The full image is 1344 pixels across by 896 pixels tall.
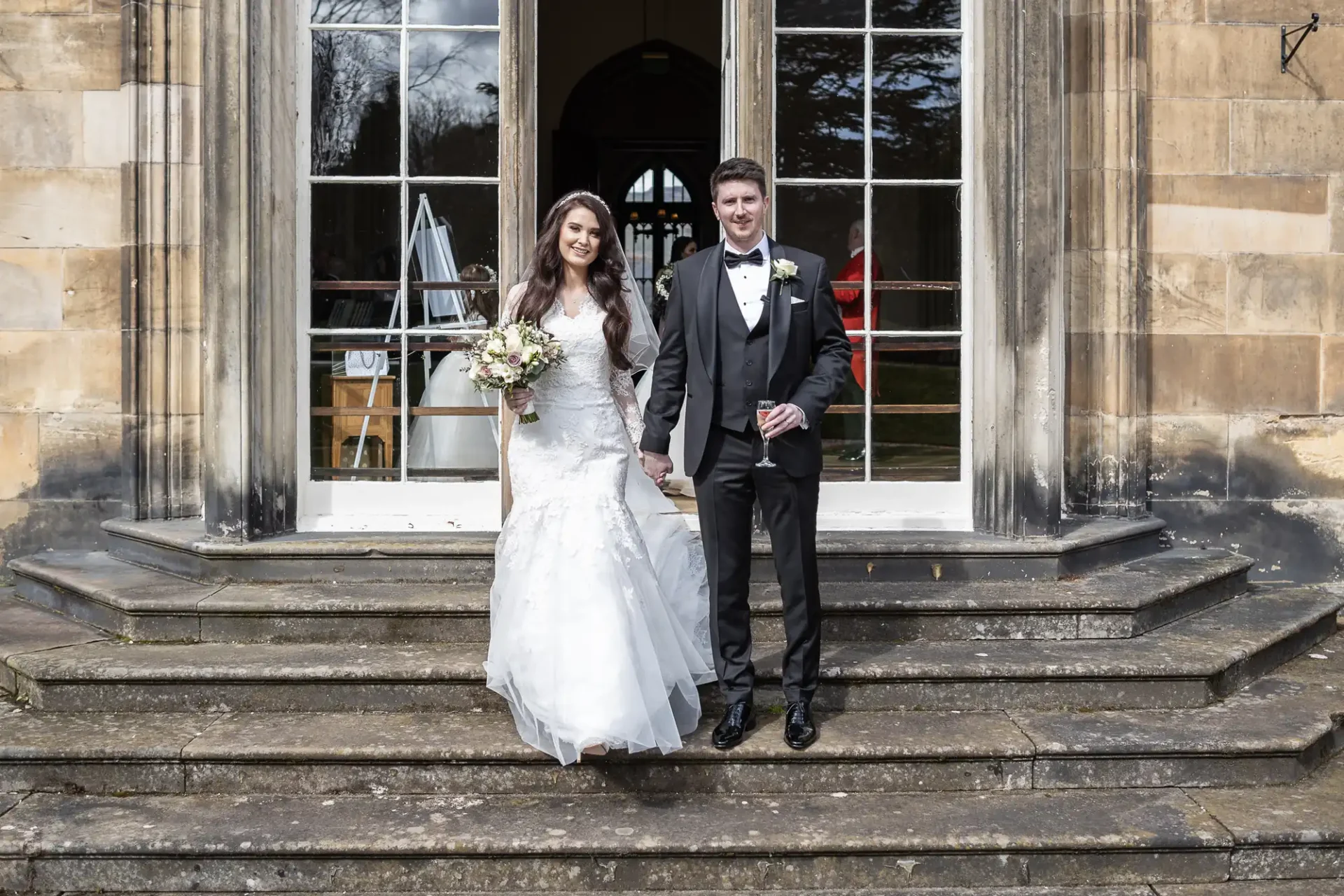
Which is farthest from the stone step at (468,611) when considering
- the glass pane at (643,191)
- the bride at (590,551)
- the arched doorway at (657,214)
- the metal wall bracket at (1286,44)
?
the glass pane at (643,191)

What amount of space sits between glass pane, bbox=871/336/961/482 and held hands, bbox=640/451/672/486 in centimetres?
199

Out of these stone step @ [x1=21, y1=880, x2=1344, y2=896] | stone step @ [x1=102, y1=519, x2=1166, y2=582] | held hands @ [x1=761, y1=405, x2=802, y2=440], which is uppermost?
held hands @ [x1=761, y1=405, x2=802, y2=440]

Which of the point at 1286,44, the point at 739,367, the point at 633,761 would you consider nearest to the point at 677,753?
the point at 633,761

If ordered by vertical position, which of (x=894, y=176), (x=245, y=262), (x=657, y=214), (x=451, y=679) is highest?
(x=657, y=214)

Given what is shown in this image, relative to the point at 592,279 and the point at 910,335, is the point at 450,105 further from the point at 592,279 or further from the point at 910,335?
the point at 910,335

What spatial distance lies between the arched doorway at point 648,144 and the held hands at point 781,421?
873 cm

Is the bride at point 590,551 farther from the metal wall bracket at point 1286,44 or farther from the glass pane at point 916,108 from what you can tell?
the metal wall bracket at point 1286,44

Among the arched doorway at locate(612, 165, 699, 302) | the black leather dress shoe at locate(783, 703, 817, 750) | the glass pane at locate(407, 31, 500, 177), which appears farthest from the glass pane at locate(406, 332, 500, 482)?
the arched doorway at locate(612, 165, 699, 302)

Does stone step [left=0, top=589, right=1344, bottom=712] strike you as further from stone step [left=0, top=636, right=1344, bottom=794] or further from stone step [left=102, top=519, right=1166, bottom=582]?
stone step [left=102, top=519, right=1166, bottom=582]

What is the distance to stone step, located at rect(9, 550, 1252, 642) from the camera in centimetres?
466

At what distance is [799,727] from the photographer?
12.7 ft

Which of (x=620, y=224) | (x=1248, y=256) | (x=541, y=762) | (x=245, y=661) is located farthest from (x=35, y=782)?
(x=620, y=224)

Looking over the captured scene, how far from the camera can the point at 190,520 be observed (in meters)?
5.84

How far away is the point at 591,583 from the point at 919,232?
2.64 m
